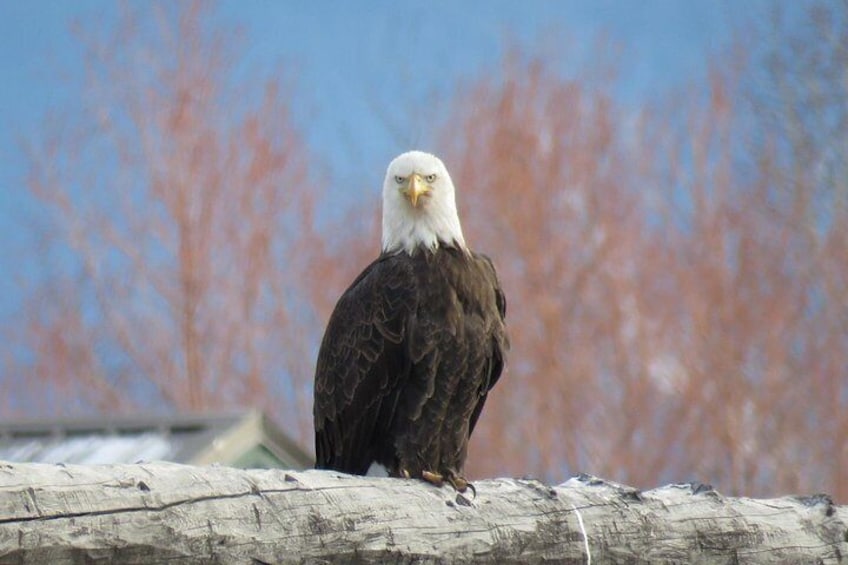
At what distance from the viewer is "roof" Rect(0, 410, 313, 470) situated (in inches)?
288

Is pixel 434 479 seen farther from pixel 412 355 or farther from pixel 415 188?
pixel 415 188

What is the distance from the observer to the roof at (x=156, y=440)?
7.32 m

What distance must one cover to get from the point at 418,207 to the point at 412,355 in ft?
1.88

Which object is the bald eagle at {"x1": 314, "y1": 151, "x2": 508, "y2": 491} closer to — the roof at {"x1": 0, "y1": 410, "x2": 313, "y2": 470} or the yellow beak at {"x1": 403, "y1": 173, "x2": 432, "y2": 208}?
the yellow beak at {"x1": 403, "y1": 173, "x2": 432, "y2": 208}

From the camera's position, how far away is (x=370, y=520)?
2.74 metres

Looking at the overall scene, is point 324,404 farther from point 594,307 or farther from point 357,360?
point 594,307

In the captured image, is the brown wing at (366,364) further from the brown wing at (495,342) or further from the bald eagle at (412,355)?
the brown wing at (495,342)

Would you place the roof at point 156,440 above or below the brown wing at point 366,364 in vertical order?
below

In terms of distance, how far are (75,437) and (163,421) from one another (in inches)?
23.0

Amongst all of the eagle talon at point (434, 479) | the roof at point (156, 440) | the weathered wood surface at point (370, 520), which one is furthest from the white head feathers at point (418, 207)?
the roof at point (156, 440)

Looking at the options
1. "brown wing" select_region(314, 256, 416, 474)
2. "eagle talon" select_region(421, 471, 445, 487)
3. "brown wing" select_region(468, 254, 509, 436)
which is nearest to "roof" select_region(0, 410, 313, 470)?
"brown wing" select_region(314, 256, 416, 474)

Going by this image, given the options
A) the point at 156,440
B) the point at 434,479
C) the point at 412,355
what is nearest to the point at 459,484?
the point at 434,479

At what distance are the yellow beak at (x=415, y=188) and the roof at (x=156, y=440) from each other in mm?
2969

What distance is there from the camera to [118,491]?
2.39 meters
